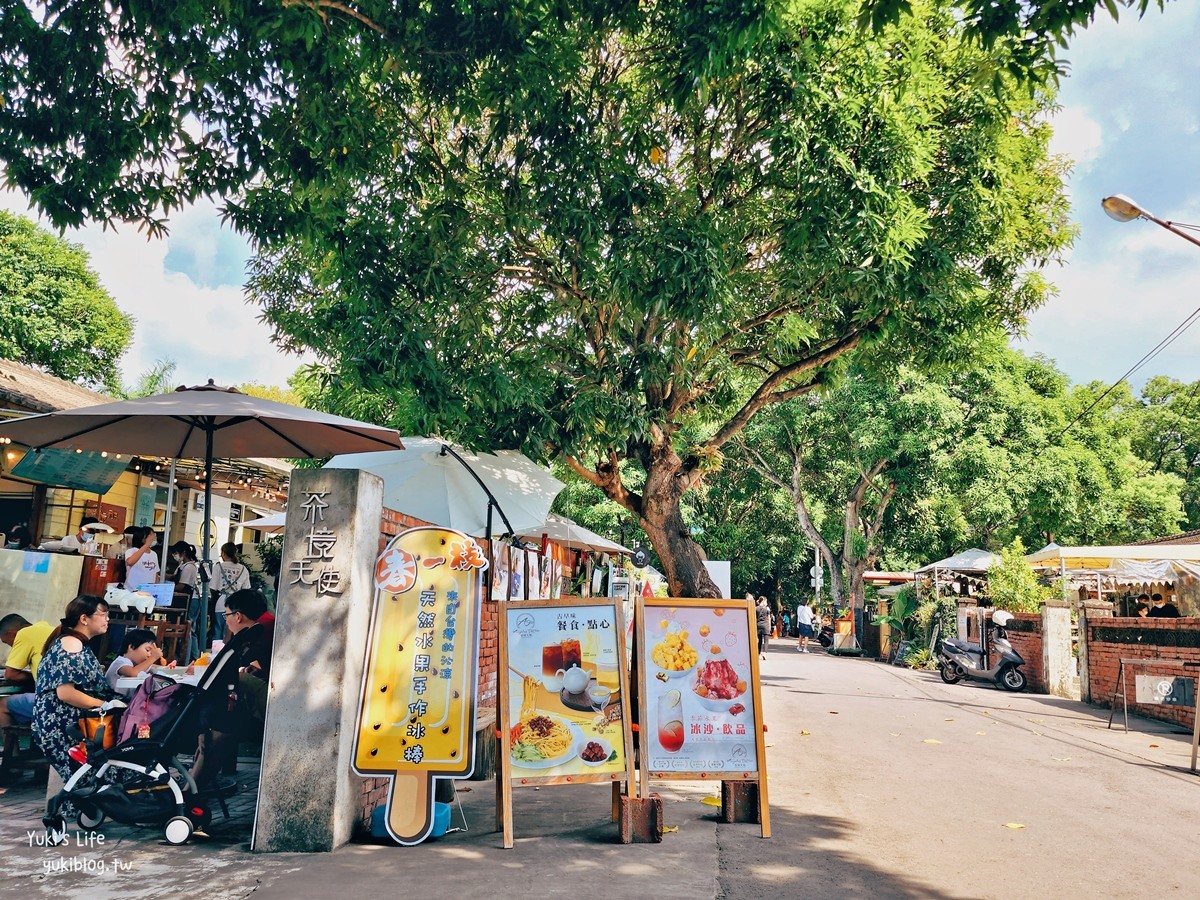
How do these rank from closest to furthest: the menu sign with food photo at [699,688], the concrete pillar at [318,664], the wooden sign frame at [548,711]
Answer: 1. the concrete pillar at [318,664]
2. the wooden sign frame at [548,711]
3. the menu sign with food photo at [699,688]

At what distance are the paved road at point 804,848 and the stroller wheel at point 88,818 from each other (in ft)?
0.44

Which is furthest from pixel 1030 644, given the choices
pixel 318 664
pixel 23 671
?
pixel 23 671

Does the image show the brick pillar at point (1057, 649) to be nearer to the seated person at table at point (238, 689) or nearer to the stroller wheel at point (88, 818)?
the seated person at table at point (238, 689)

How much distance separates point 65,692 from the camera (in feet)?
18.0

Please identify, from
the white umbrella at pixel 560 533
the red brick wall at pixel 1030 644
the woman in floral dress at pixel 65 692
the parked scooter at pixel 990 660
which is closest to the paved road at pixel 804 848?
the woman in floral dress at pixel 65 692

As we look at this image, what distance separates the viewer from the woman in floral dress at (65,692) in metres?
5.45

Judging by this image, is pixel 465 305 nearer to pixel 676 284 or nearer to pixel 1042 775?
pixel 676 284

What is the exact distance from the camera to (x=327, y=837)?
5266 mm

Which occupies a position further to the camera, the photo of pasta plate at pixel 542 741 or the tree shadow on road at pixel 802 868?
the photo of pasta plate at pixel 542 741

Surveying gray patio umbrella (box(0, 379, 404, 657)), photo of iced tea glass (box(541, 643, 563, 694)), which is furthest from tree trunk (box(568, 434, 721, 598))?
photo of iced tea glass (box(541, 643, 563, 694))

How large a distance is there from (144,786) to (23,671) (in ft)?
6.98

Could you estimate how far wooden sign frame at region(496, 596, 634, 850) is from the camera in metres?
5.60

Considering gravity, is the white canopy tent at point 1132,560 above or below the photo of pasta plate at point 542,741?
above

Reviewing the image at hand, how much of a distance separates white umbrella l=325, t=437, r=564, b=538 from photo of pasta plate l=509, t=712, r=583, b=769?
2518 mm
